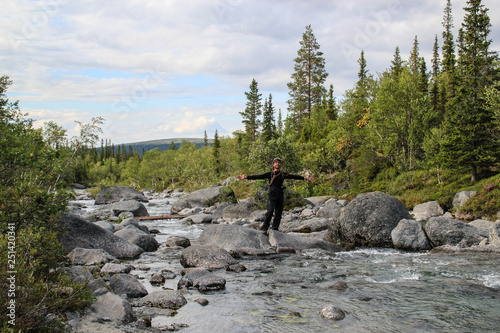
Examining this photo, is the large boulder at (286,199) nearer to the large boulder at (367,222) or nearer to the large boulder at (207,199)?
the large boulder at (207,199)

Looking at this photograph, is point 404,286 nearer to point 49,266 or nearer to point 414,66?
point 49,266

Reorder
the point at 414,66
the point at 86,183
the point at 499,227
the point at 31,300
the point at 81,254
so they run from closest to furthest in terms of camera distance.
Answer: the point at 31,300
the point at 81,254
the point at 499,227
the point at 414,66
the point at 86,183

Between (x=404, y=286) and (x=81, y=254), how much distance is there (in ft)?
26.6

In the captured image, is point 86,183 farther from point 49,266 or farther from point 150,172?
point 49,266

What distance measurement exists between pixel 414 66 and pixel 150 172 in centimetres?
6183

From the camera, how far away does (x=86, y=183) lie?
104 metres

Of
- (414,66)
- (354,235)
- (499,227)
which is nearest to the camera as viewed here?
(499,227)

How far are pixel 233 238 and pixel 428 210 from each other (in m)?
14.8

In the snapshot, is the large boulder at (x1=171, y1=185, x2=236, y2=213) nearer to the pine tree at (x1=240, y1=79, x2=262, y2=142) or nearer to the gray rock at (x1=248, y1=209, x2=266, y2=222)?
the gray rock at (x1=248, y1=209, x2=266, y2=222)

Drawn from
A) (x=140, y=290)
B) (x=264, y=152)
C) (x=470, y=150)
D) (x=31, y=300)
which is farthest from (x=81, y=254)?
(x=470, y=150)

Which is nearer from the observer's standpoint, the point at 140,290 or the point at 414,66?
the point at 140,290

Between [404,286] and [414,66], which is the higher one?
[414,66]

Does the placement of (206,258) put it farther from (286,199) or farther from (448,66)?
(448,66)

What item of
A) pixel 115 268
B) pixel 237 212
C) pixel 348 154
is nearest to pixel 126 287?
pixel 115 268
